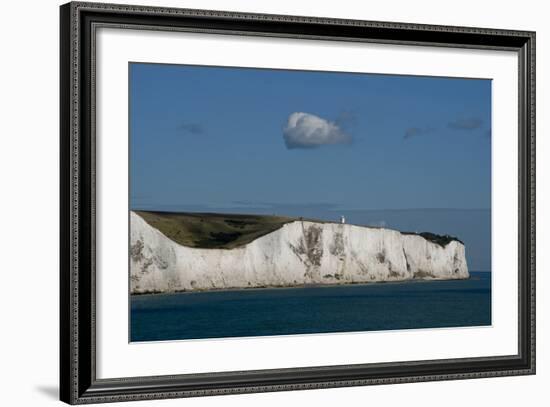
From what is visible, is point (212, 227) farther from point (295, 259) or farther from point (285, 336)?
point (285, 336)

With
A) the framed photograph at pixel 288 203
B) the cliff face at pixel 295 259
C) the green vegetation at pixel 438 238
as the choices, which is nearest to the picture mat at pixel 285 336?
the framed photograph at pixel 288 203

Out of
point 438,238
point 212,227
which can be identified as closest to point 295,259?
point 212,227

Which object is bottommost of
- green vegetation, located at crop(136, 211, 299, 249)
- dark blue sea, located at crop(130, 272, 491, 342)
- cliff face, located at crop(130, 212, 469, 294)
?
dark blue sea, located at crop(130, 272, 491, 342)

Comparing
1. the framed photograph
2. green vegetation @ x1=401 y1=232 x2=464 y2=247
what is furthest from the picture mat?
green vegetation @ x1=401 y1=232 x2=464 y2=247

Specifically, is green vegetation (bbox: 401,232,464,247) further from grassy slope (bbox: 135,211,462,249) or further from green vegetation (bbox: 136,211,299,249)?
green vegetation (bbox: 136,211,299,249)

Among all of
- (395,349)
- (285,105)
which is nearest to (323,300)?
(395,349)

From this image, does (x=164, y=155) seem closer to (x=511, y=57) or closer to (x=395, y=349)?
(x=395, y=349)
